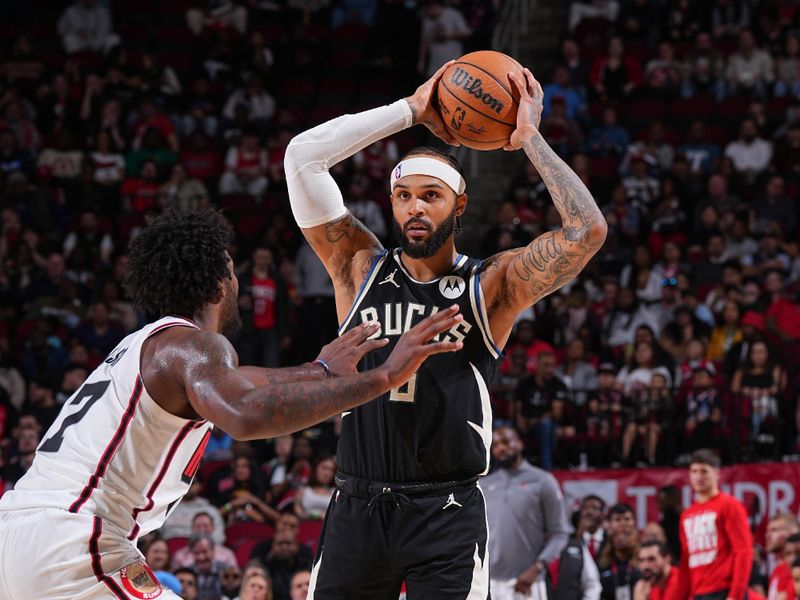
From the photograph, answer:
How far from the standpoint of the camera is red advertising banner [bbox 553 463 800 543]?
11047 millimetres

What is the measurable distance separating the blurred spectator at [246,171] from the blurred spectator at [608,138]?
408cm

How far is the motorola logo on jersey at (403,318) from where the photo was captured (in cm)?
506

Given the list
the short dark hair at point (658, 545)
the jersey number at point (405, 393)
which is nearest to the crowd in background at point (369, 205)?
the short dark hair at point (658, 545)

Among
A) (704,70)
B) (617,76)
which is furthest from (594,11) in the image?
(704,70)

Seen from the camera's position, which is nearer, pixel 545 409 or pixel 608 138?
pixel 545 409

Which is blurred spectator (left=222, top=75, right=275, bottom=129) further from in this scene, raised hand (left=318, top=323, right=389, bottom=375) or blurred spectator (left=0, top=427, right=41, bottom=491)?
raised hand (left=318, top=323, right=389, bottom=375)

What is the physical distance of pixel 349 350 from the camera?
4.21m

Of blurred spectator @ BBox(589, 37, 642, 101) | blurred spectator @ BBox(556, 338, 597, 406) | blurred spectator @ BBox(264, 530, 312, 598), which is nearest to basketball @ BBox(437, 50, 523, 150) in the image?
blurred spectator @ BBox(264, 530, 312, 598)

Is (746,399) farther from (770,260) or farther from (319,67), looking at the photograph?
(319,67)

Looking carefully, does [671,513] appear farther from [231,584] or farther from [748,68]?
[748,68]

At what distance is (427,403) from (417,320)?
354 millimetres

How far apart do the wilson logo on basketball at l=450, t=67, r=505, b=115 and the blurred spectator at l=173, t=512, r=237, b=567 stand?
19.2 feet

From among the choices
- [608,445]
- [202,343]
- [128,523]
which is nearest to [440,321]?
[202,343]

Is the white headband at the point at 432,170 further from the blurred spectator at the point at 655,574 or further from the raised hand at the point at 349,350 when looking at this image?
the blurred spectator at the point at 655,574
